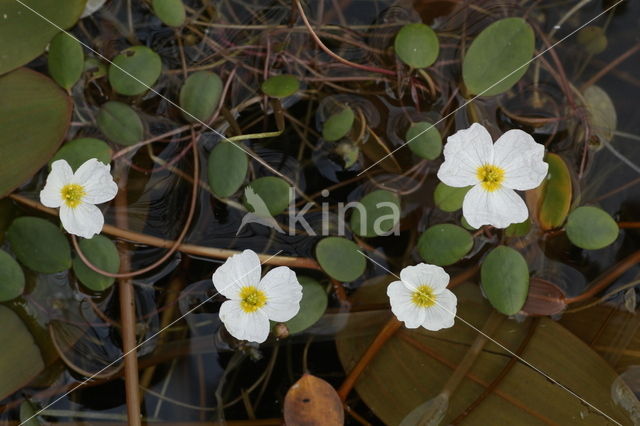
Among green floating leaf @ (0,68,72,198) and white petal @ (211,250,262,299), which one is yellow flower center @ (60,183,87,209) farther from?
white petal @ (211,250,262,299)

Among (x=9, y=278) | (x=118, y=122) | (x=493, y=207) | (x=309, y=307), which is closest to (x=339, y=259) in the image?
(x=309, y=307)

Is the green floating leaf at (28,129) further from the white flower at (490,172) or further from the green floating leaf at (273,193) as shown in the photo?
the white flower at (490,172)

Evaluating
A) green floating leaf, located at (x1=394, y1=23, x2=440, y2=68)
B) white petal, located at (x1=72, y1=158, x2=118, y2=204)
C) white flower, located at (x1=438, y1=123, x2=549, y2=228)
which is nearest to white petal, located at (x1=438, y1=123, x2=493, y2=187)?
white flower, located at (x1=438, y1=123, x2=549, y2=228)

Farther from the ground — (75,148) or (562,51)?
(562,51)

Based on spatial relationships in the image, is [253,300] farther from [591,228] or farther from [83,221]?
[591,228]

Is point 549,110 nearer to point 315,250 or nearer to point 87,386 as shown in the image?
point 315,250

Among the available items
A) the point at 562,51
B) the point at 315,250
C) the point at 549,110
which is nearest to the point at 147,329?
the point at 315,250
